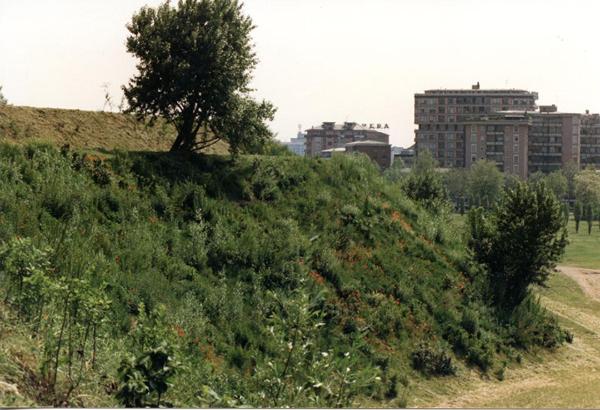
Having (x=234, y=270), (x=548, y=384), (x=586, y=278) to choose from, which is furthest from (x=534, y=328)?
(x=586, y=278)

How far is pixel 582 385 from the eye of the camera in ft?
120

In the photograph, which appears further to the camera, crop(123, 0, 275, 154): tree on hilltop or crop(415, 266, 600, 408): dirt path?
crop(123, 0, 275, 154): tree on hilltop

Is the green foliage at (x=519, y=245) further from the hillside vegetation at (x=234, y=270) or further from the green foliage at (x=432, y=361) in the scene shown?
the green foliage at (x=432, y=361)

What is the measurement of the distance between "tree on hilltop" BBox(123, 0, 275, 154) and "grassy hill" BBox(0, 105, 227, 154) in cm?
227

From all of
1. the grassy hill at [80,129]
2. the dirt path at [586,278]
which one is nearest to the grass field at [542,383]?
the dirt path at [586,278]

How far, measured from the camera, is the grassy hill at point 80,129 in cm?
4056

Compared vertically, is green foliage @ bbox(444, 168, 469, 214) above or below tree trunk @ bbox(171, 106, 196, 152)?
below

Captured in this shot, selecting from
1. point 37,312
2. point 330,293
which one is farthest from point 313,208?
point 37,312

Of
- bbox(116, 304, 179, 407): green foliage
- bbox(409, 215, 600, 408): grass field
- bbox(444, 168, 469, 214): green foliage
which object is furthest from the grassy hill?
bbox(444, 168, 469, 214): green foliage

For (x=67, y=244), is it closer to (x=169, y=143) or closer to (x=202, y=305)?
(x=202, y=305)

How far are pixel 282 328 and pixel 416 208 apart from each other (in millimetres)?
36803

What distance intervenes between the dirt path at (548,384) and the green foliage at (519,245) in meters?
4.00

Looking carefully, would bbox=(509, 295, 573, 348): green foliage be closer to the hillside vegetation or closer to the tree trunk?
the hillside vegetation

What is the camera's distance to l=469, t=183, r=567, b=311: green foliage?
44562 mm
